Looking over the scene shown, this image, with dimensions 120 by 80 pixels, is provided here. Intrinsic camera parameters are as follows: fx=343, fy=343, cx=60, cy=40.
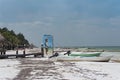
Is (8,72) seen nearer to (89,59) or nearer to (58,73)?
(58,73)

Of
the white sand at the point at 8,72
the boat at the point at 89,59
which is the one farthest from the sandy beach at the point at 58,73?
the boat at the point at 89,59

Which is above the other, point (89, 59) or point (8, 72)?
point (89, 59)

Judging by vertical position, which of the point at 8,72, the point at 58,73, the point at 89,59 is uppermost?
the point at 89,59

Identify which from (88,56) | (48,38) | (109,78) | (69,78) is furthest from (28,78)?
(48,38)

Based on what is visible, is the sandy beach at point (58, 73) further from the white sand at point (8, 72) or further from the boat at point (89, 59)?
the boat at point (89, 59)

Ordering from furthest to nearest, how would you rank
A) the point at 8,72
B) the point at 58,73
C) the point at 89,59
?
the point at 89,59 → the point at 8,72 → the point at 58,73

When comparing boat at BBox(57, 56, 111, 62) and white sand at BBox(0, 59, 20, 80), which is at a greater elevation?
boat at BBox(57, 56, 111, 62)

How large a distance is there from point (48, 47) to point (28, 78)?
95.5ft

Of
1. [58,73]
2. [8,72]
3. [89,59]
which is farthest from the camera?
[89,59]

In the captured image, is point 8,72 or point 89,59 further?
point 89,59

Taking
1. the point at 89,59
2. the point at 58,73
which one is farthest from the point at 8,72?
the point at 89,59

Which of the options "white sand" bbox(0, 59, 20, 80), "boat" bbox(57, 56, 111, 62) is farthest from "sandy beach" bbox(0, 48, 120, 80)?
"boat" bbox(57, 56, 111, 62)

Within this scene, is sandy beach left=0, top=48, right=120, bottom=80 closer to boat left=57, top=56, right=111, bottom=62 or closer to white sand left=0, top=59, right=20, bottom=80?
white sand left=0, top=59, right=20, bottom=80

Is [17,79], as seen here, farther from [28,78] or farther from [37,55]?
[37,55]
